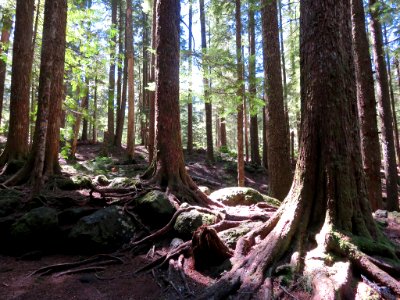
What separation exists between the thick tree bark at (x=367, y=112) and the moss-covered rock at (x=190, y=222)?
6.30 m

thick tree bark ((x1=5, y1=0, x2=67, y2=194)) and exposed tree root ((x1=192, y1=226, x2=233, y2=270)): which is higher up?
thick tree bark ((x1=5, y1=0, x2=67, y2=194))

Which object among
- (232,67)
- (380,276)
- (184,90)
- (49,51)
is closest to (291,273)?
(380,276)

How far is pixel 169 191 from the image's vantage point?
6.82 metres

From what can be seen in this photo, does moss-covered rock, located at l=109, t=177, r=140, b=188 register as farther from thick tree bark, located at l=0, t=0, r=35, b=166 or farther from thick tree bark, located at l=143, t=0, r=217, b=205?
thick tree bark, located at l=0, t=0, r=35, b=166

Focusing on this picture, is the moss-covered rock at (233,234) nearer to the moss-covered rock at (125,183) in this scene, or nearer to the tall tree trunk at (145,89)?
the moss-covered rock at (125,183)

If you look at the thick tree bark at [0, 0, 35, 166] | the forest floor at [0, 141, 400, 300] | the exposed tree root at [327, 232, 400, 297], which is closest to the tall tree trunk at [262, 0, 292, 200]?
the forest floor at [0, 141, 400, 300]

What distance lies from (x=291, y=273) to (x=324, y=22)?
11.9 feet

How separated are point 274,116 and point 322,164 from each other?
4.57 meters

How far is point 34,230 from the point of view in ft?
17.6

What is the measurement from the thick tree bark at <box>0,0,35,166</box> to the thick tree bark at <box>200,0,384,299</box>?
28.8 feet

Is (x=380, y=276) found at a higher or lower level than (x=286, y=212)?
lower

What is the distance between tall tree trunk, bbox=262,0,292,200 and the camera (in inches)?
328

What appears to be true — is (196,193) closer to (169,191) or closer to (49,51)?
(169,191)

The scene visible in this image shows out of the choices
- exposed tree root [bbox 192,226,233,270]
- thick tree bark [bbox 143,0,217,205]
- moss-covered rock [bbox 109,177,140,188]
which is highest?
thick tree bark [bbox 143,0,217,205]
